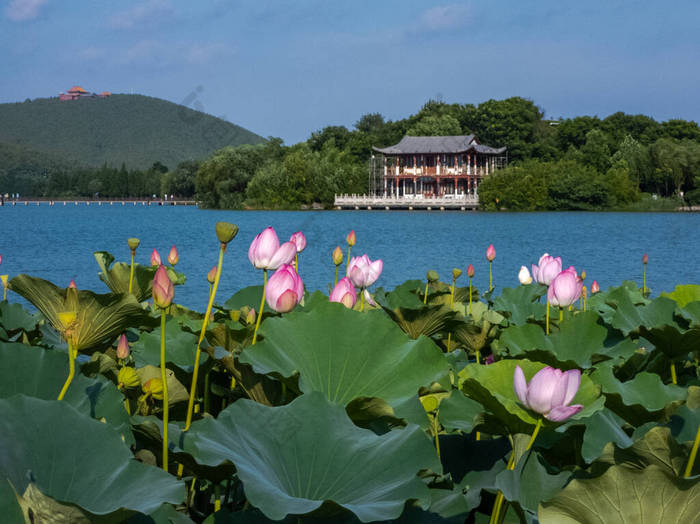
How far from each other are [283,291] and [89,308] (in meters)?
0.35

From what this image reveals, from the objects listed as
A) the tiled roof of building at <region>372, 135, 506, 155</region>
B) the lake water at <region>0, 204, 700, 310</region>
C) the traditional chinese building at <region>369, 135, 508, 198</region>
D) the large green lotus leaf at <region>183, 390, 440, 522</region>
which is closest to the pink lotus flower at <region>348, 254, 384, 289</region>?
the large green lotus leaf at <region>183, 390, 440, 522</region>

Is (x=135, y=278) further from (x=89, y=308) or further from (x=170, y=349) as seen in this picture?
(x=89, y=308)

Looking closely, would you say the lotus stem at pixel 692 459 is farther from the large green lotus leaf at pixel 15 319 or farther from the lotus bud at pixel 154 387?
the large green lotus leaf at pixel 15 319

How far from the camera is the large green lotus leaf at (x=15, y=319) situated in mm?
2031

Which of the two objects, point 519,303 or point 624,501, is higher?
point 624,501

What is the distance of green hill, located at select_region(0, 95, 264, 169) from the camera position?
99.9 m

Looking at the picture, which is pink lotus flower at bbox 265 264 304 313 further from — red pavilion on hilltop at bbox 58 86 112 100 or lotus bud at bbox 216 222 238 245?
red pavilion on hilltop at bbox 58 86 112 100

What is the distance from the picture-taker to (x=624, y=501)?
0.71 m

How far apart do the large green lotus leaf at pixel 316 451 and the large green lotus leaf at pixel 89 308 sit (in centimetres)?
39

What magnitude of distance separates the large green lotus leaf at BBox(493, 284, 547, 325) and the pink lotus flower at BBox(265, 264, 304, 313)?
5.81ft

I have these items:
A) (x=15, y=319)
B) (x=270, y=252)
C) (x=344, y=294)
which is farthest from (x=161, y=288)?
(x=15, y=319)

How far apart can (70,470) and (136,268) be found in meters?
1.73

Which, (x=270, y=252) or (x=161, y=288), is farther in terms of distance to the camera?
(x=270, y=252)

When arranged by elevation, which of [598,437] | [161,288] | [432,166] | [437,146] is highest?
[437,146]
